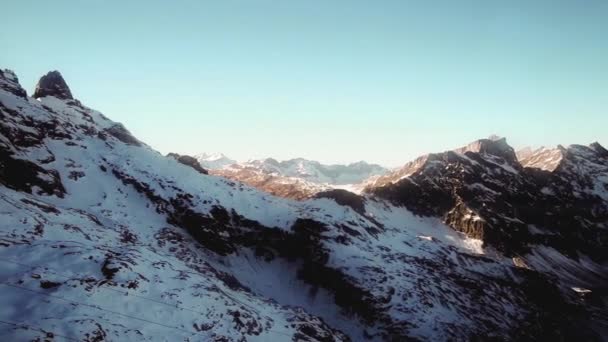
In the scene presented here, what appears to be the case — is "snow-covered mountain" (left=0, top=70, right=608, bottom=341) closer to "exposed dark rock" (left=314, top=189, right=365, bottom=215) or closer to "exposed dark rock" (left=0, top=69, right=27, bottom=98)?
"exposed dark rock" (left=0, top=69, right=27, bottom=98)

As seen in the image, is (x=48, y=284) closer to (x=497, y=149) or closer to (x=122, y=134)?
(x=122, y=134)

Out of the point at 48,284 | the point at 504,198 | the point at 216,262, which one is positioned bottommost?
the point at 216,262

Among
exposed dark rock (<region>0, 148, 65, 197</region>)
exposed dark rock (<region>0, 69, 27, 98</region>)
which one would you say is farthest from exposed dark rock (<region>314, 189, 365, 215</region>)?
exposed dark rock (<region>0, 69, 27, 98</region>)

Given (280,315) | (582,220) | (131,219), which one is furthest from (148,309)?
(582,220)

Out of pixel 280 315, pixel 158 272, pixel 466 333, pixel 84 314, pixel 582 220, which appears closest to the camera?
pixel 84 314

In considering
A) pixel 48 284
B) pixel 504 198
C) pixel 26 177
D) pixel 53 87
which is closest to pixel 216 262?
pixel 26 177

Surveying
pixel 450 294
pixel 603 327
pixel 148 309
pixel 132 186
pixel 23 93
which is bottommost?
pixel 603 327

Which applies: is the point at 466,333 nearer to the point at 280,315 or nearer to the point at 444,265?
the point at 444,265
